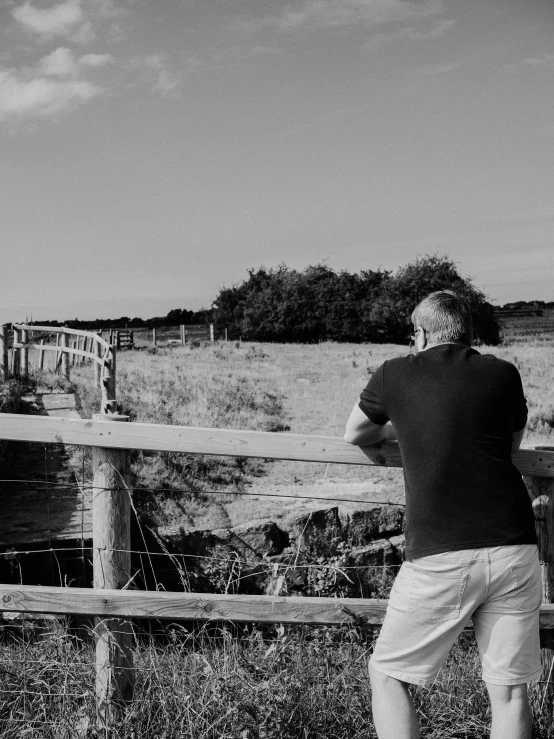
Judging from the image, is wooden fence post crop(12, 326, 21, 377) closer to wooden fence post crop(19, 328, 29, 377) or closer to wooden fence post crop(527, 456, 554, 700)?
wooden fence post crop(19, 328, 29, 377)

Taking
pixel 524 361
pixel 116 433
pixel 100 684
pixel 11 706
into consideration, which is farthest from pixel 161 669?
pixel 524 361

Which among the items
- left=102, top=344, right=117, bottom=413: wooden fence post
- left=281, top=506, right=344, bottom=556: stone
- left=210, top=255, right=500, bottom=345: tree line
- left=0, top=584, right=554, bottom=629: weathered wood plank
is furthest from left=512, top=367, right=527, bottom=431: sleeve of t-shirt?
left=210, top=255, right=500, bottom=345: tree line

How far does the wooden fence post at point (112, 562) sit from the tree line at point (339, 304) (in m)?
41.8

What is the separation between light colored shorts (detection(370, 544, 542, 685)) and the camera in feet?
7.67

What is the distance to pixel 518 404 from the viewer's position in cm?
250

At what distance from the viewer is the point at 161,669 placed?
9.91 ft

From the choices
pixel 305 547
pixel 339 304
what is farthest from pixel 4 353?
pixel 339 304

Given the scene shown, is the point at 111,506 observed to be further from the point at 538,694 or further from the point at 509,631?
the point at 538,694

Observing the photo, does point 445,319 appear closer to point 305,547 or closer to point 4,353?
point 305,547

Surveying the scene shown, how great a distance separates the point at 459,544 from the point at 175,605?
3.92 ft

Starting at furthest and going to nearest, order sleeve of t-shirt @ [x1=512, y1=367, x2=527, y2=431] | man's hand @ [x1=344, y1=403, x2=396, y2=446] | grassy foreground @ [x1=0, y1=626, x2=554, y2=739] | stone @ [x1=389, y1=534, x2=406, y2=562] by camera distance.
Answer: stone @ [x1=389, y1=534, x2=406, y2=562], grassy foreground @ [x1=0, y1=626, x2=554, y2=739], man's hand @ [x1=344, y1=403, x2=396, y2=446], sleeve of t-shirt @ [x1=512, y1=367, x2=527, y2=431]

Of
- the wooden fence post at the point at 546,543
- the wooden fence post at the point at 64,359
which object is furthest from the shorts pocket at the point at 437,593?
the wooden fence post at the point at 64,359

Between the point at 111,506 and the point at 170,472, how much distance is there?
757cm

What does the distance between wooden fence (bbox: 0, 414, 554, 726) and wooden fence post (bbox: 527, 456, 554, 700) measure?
0.31 feet
